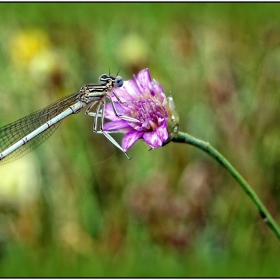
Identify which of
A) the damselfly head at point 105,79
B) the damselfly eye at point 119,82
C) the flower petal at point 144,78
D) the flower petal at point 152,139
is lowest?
the flower petal at point 152,139

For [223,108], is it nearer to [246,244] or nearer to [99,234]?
[246,244]

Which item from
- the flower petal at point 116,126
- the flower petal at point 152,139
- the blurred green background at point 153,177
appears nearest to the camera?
the flower petal at point 152,139

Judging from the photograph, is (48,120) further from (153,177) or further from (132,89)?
(153,177)

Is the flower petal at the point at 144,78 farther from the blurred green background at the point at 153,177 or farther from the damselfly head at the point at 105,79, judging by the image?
the blurred green background at the point at 153,177

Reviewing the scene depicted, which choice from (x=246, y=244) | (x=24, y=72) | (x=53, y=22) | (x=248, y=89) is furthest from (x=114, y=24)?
(x=246, y=244)

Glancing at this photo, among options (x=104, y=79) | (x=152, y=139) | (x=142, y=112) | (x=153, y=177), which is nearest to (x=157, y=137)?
(x=152, y=139)

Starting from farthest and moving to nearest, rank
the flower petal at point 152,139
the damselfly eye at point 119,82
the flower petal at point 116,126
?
the damselfly eye at point 119,82 < the flower petal at point 116,126 < the flower petal at point 152,139

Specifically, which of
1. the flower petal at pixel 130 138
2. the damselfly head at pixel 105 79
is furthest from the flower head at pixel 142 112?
the damselfly head at pixel 105 79

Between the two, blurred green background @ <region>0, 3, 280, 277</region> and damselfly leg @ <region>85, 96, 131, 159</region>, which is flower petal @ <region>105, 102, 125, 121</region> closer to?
damselfly leg @ <region>85, 96, 131, 159</region>
